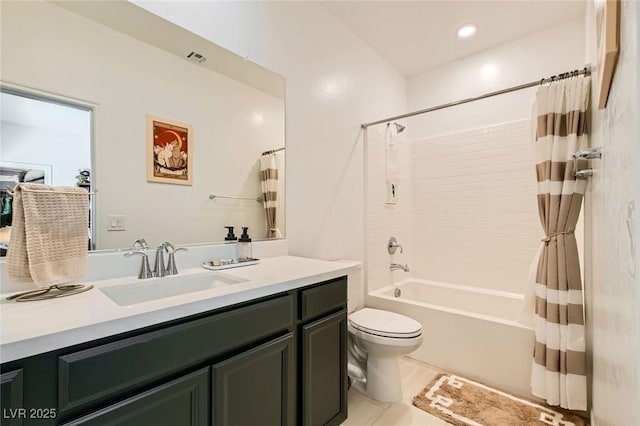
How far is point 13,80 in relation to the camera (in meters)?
0.99

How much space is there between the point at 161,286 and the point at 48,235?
1.34 ft

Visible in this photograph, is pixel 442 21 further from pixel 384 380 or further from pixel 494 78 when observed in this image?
pixel 384 380

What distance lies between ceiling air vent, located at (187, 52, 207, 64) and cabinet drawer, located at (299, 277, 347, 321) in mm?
1254

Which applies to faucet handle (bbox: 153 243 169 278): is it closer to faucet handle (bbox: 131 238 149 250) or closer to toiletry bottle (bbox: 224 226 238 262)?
faucet handle (bbox: 131 238 149 250)

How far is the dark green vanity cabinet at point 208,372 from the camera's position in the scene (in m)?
0.63

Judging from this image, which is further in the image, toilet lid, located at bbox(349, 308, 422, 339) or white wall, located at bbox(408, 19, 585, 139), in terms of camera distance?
white wall, located at bbox(408, 19, 585, 139)

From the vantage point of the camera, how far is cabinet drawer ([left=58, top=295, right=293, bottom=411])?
65 cm

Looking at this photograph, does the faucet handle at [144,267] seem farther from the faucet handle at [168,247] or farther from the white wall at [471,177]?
the white wall at [471,177]

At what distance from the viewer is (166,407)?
791mm

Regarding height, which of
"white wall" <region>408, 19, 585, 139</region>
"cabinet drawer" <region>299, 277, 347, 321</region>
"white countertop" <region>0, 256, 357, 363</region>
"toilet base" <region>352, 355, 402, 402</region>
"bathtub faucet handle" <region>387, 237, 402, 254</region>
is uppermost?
"white wall" <region>408, 19, 585, 139</region>

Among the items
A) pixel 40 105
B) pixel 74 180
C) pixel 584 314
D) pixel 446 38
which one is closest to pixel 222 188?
pixel 74 180

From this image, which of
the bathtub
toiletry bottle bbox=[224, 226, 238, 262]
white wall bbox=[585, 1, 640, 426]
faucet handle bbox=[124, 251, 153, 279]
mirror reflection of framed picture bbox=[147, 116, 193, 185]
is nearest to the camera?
white wall bbox=[585, 1, 640, 426]

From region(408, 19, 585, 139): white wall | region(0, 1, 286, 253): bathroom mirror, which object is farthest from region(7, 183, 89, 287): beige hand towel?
region(408, 19, 585, 139): white wall

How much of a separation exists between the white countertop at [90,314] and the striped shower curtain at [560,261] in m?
1.53
